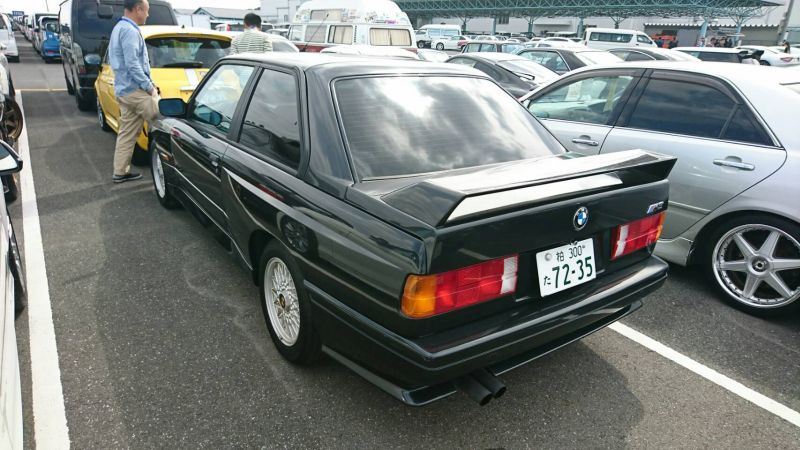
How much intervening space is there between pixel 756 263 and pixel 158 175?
511cm

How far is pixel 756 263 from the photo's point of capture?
3.36 meters

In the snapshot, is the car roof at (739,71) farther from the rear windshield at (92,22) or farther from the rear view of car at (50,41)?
the rear view of car at (50,41)

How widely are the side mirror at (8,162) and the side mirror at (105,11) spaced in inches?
307

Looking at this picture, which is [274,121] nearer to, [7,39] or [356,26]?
[356,26]

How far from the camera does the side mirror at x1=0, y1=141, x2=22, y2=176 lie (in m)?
2.65

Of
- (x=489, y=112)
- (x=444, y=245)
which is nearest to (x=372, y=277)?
(x=444, y=245)

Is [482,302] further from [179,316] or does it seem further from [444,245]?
[179,316]

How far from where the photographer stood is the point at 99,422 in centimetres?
231

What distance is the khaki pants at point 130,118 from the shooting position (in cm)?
540

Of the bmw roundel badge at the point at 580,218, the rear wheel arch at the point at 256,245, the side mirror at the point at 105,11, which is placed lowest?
the rear wheel arch at the point at 256,245

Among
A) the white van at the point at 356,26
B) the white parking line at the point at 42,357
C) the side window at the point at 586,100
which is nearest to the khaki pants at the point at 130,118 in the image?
the white parking line at the point at 42,357

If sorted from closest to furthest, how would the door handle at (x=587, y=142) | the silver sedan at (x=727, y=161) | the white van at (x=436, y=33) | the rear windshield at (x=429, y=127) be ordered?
the rear windshield at (x=429, y=127) → the silver sedan at (x=727, y=161) → the door handle at (x=587, y=142) → the white van at (x=436, y=33)

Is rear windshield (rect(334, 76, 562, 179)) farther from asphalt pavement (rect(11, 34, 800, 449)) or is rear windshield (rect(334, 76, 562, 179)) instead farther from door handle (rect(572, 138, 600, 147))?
door handle (rect(572, 138, 600, 147))

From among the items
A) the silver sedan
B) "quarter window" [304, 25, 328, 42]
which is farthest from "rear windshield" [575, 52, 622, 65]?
"quarter window" [304, 25, 328, 42]
